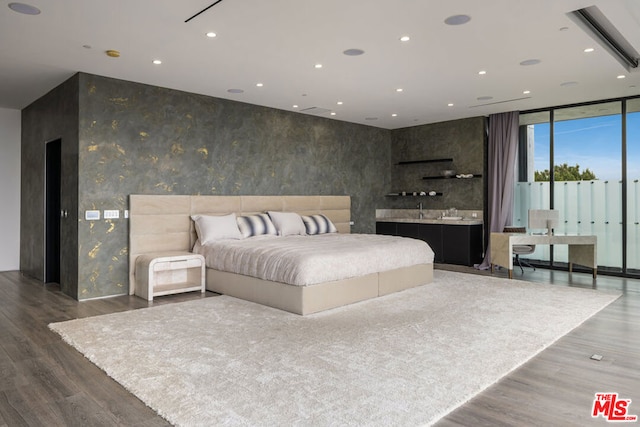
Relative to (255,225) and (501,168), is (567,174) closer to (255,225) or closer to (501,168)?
(501,168)

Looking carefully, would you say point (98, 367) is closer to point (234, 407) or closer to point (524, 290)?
point (234, 407)

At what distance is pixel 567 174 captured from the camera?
7344 mm

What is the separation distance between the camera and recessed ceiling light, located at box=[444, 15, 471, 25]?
3610 mm

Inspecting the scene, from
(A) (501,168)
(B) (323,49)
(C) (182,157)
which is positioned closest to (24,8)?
(B) (323,49)

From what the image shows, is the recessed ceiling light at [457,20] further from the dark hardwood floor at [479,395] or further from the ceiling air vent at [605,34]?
the dark hardwood floor at [479,395]

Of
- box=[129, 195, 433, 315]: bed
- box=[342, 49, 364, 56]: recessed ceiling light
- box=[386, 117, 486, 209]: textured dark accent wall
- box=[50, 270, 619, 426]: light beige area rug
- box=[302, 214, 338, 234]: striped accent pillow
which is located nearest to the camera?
box=[50, 270, 619, 426]: light beige area rug

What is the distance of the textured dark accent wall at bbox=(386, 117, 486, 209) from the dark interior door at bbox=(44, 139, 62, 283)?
6.07 metres

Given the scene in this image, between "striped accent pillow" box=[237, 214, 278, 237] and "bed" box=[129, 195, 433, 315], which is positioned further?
"striped accent pillow" box=[237, 214, 278, 237]

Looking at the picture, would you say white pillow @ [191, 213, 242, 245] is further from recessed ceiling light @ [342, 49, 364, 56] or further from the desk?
the desk

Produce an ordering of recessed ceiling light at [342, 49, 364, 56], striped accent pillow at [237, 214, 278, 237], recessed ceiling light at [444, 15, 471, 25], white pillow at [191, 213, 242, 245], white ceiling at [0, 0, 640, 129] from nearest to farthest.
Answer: white ceiling at [0, 0, 640, 129], recessed ceiling light at [444, 15, 471, 25], recessed ceiling light at [342, 49, 364, 56], white pillow at [191, 213, 242, 245], striped accent pillow at [237, 214, 278, 237]

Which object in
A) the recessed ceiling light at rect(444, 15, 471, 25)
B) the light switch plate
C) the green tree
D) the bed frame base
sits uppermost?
the recessed ceiling light at rect(444, 15, 471, 25)

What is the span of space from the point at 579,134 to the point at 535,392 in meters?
6.04

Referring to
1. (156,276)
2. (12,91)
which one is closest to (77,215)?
(156,276)

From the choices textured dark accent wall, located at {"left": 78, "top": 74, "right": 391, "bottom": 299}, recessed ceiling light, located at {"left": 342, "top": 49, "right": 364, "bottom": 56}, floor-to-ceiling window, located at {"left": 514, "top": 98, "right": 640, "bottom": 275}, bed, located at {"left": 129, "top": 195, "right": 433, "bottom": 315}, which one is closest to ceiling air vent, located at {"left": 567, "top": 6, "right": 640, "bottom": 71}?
recessed ceiling light, located at {"left": 342, "top": 49, "right": 364, "bottom": 56}
